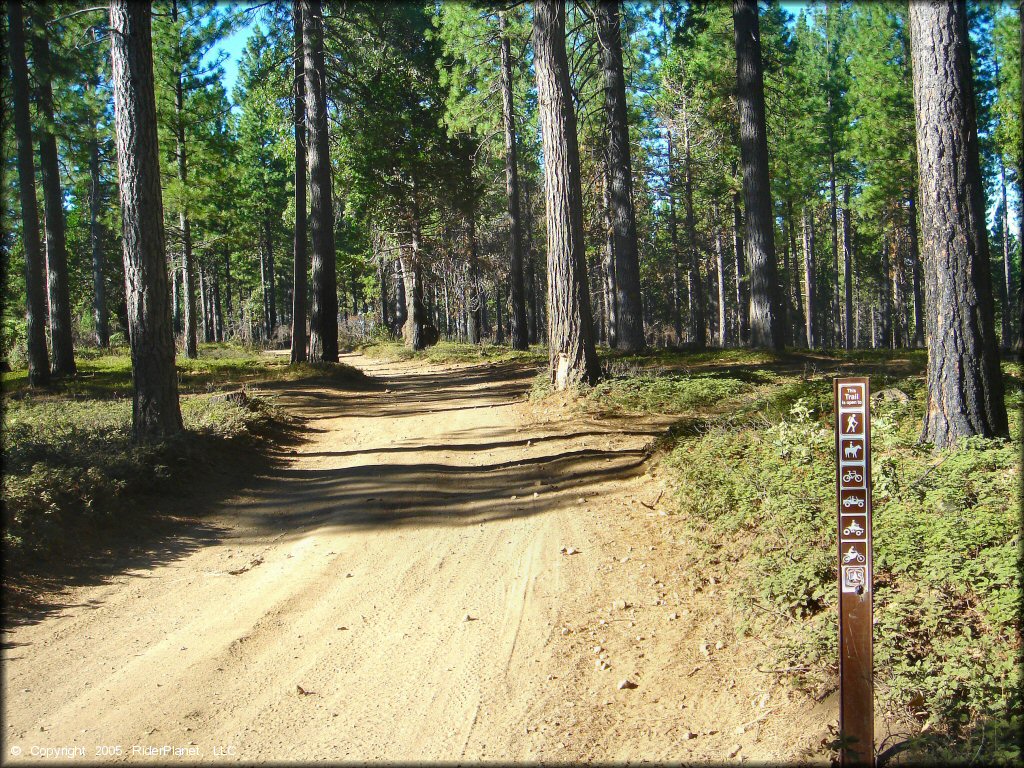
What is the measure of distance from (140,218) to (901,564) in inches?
360

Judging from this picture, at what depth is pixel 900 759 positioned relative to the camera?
3488 mm

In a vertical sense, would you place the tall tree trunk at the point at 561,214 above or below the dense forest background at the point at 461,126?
below

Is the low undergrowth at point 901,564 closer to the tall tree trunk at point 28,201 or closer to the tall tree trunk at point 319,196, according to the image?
the tall tree trunk at point 319,196

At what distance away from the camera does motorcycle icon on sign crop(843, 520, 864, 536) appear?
340cm

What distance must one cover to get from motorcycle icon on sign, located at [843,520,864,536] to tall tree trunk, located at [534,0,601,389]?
8714 millimetres

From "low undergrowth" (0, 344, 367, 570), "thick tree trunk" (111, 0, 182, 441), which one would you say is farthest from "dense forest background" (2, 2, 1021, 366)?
"low undergrowth" (0, 344, 367, 570)

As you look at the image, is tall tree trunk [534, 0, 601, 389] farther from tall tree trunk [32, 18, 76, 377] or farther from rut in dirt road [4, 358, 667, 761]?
tall tree trunk [32, 18, 76, 377]

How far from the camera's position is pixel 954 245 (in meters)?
6.54

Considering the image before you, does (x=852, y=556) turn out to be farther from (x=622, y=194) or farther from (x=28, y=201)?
(x=28, y=201)

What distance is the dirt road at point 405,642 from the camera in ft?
13.1

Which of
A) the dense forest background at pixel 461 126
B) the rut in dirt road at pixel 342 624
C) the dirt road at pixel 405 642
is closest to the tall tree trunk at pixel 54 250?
the dense forest background at pixel 461 126

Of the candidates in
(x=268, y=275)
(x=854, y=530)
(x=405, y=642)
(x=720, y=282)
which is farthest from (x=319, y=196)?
(x=268, y=275)

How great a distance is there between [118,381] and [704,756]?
55.2ft

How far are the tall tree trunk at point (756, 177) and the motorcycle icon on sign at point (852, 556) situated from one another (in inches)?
553
